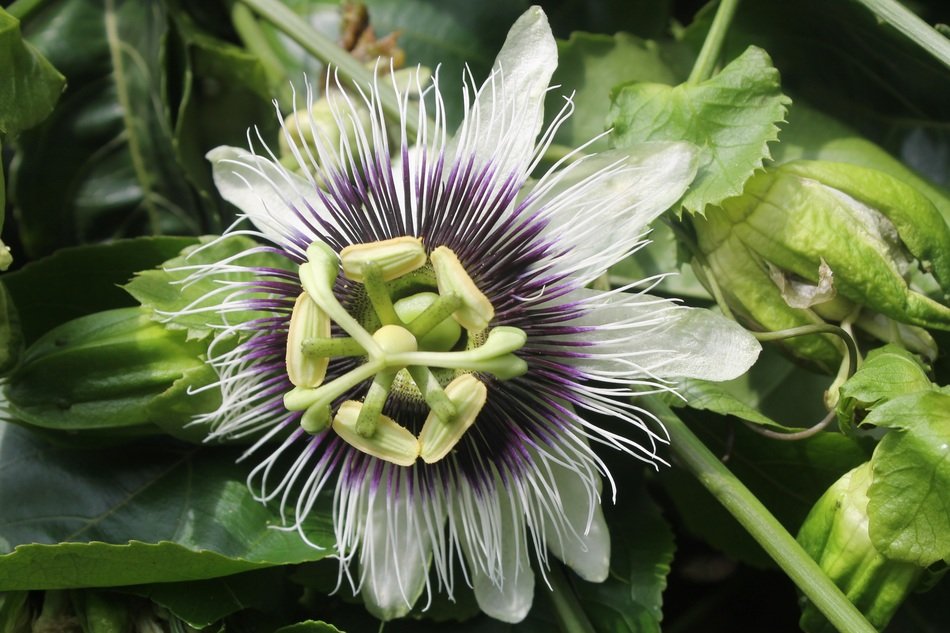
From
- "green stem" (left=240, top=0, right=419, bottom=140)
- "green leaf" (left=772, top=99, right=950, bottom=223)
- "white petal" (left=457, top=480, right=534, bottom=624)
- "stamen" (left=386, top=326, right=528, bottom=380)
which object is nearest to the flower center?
"stamen" (left=386, top=326, right=528, bottom=380)

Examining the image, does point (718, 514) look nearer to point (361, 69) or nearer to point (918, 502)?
point (918, 502)

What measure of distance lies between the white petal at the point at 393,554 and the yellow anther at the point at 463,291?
0.62 ft

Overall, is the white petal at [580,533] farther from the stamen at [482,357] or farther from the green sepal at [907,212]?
the green sepal at [907,212]

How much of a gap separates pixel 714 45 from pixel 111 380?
71cm

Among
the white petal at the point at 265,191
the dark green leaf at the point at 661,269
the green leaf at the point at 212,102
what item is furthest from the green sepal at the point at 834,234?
the green leaf at the point at 212,102

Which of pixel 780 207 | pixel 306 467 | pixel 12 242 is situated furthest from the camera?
pixel 12 242

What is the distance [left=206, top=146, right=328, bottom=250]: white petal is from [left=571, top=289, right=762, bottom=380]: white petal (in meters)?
0.29

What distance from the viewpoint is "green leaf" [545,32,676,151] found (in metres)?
1.29

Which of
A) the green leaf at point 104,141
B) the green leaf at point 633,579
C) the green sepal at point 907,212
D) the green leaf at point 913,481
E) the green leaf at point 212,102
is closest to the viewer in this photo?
the green leaf at point 913,481

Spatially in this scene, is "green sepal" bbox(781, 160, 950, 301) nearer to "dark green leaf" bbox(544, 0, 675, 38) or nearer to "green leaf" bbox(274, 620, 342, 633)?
"dark green leaf" bbox(544, 0, 675, 38)

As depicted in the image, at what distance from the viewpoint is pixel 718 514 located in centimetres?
124

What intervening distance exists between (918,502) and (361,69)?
72cm

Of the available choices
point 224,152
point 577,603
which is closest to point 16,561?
point 224,152

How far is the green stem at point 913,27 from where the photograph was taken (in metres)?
1.01
